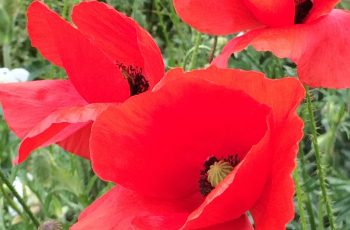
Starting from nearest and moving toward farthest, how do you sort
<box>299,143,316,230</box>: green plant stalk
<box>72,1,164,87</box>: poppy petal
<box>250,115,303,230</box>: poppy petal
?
1. <box>250,115,303,230</box>: poppy petal
2. <box>72,1,164,87</box>: poppy petal
3. <box>299,143,316,230</box>: green plant stalk

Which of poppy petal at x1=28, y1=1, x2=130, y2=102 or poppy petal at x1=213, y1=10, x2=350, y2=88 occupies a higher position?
poppy petal at x1=28, y1=1, x2=130, y2=102

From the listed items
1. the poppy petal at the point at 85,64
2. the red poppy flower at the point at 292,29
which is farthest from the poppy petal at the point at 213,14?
the poppy petal at the point at 85,64

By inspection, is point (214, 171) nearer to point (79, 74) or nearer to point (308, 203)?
point (79, 74)

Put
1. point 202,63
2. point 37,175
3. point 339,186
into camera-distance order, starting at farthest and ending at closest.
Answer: point 202,63
point 339,186
point 37,175

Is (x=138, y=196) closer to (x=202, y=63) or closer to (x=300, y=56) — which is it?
(x=300, y=56)

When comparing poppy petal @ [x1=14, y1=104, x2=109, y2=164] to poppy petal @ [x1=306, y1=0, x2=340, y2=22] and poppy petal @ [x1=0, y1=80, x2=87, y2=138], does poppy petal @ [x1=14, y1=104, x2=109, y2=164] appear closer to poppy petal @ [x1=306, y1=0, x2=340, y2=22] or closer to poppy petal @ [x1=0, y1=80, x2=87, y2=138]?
poppy petal @ [x1=0, y1=80, x2=87, y2=138]

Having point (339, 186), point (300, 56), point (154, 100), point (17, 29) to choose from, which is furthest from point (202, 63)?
point (154, 100)

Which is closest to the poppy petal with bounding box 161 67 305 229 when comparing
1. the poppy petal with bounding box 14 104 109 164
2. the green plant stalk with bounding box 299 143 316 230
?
the poppy petal with bounding box 14 104 109 164
